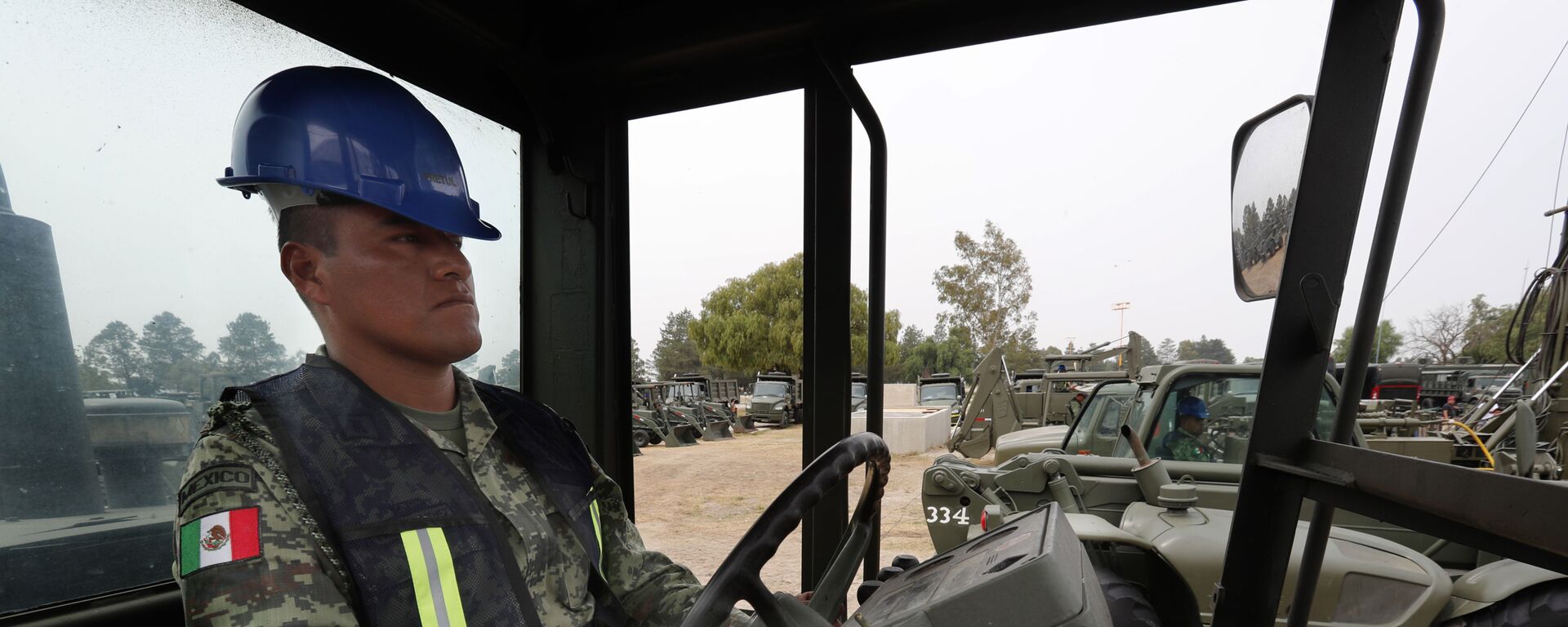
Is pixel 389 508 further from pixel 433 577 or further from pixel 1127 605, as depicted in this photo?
pixel 1127 605

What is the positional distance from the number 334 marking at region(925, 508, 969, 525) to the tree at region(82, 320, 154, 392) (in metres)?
3.46

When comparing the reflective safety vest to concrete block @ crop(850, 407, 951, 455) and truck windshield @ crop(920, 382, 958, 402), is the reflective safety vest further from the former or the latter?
truck windshield @ crop(920, 382, 958, 402)

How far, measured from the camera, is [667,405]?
15477 millimetres

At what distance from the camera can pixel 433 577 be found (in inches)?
41.5

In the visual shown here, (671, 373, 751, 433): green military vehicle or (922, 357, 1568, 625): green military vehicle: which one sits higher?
(922, 357, 1568, 625): green military vehicle

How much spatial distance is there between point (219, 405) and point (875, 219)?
143 cm

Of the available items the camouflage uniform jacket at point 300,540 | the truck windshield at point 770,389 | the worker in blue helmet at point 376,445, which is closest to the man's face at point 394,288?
the worker in blue helmet at point 376,445

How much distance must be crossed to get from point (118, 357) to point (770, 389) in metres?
17.3

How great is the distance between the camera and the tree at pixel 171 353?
149 centimetres

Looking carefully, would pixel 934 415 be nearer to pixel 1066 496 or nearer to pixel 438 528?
pixel 1066 496

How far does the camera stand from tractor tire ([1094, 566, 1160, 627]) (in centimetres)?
278

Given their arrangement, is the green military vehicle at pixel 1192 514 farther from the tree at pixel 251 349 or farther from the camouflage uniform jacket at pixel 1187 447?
the tree at pixel 251 349

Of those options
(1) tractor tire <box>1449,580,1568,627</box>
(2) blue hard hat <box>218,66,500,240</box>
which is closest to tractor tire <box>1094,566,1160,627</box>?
(1) tractor tire <box>1449,580,1568,627</box>

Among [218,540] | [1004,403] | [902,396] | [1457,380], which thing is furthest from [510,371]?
[1457,380]
